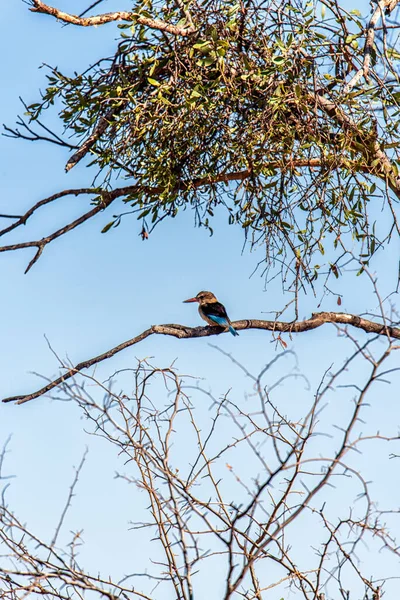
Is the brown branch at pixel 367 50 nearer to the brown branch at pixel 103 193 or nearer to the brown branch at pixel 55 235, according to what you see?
the brown branch at pixel 103 193

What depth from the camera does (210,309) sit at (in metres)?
4.68

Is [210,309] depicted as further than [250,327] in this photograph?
Yes

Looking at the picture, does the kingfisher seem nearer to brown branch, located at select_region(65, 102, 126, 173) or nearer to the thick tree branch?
the thick tree branch

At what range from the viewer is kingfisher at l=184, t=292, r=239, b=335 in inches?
174

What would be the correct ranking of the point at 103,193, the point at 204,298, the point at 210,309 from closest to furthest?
the point at 103,193
the point at 210,309
the point at 204,298

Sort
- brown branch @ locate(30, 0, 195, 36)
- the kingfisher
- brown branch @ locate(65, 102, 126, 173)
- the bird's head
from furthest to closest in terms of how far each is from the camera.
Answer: the bird's head < the kingfisher < brown branch @ locate(65, 102, 126, 173) < brown branch @ locate(30, 0, 195, 36)

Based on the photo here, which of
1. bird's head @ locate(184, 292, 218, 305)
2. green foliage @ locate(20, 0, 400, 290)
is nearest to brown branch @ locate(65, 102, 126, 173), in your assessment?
green foliage @ locate(20, 0, 400, 290)

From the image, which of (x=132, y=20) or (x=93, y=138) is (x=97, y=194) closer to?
(x=93, y=138)

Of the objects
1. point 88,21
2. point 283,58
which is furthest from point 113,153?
point 283,58

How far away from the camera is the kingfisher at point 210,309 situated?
443 centimetres

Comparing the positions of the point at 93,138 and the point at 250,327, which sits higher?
the point at 93,138

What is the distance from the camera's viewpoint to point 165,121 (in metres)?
3.08

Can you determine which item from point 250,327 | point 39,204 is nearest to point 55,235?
point 39,204

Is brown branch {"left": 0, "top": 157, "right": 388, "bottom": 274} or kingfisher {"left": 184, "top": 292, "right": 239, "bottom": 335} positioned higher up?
kingfisher {"left": 184, "top": 292, "right": 239, "bottom": 335}
